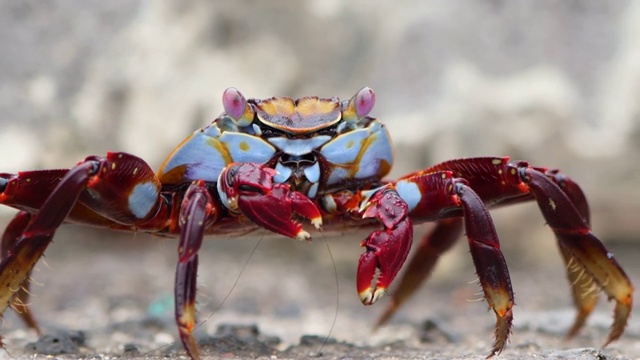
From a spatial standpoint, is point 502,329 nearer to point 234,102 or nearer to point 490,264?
point 490,264

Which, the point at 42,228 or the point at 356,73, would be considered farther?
the point at 356,73

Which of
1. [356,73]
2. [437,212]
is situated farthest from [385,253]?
[356,73]

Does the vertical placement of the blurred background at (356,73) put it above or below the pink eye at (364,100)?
above

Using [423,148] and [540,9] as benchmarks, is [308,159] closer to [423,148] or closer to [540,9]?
[423,148]

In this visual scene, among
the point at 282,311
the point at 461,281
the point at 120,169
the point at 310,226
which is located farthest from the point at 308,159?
the point at 461,281

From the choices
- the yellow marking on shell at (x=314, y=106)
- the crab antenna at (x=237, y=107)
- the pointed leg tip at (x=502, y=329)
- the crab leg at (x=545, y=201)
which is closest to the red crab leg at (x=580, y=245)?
the crab leg at (x=545, y=201)

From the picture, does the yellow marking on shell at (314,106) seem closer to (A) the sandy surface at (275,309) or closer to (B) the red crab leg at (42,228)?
(A) the sandy surface at (275,309)
